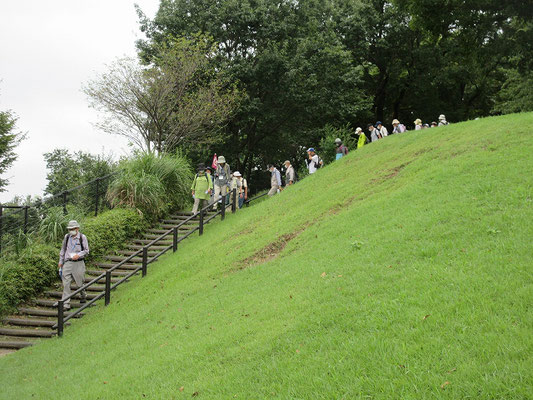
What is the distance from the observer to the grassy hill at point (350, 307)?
450 cm

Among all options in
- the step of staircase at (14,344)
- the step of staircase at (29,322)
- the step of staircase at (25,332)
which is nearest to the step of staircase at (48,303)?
the step of staircase at (29,322)

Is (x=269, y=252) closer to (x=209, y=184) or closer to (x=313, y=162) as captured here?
(x=209, y=184)

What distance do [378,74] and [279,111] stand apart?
1017 centimetres

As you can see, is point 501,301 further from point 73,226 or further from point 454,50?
point 454,50

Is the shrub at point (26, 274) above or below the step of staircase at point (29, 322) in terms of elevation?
above

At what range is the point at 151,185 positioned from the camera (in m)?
18.0

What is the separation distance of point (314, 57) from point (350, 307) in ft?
73.5

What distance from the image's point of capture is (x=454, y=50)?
27.6 m

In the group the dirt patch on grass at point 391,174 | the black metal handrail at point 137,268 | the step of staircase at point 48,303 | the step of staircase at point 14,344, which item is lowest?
the step of staircase at point 14,344

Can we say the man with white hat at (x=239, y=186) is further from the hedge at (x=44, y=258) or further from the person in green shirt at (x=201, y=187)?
the hedge at (x=44, y=258)

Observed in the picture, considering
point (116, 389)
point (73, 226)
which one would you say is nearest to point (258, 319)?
point (116, 389)

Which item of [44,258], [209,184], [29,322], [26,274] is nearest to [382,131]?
[209,184]

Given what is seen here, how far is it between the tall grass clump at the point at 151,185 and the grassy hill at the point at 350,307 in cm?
498

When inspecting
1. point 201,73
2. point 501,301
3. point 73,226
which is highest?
point 201,73
